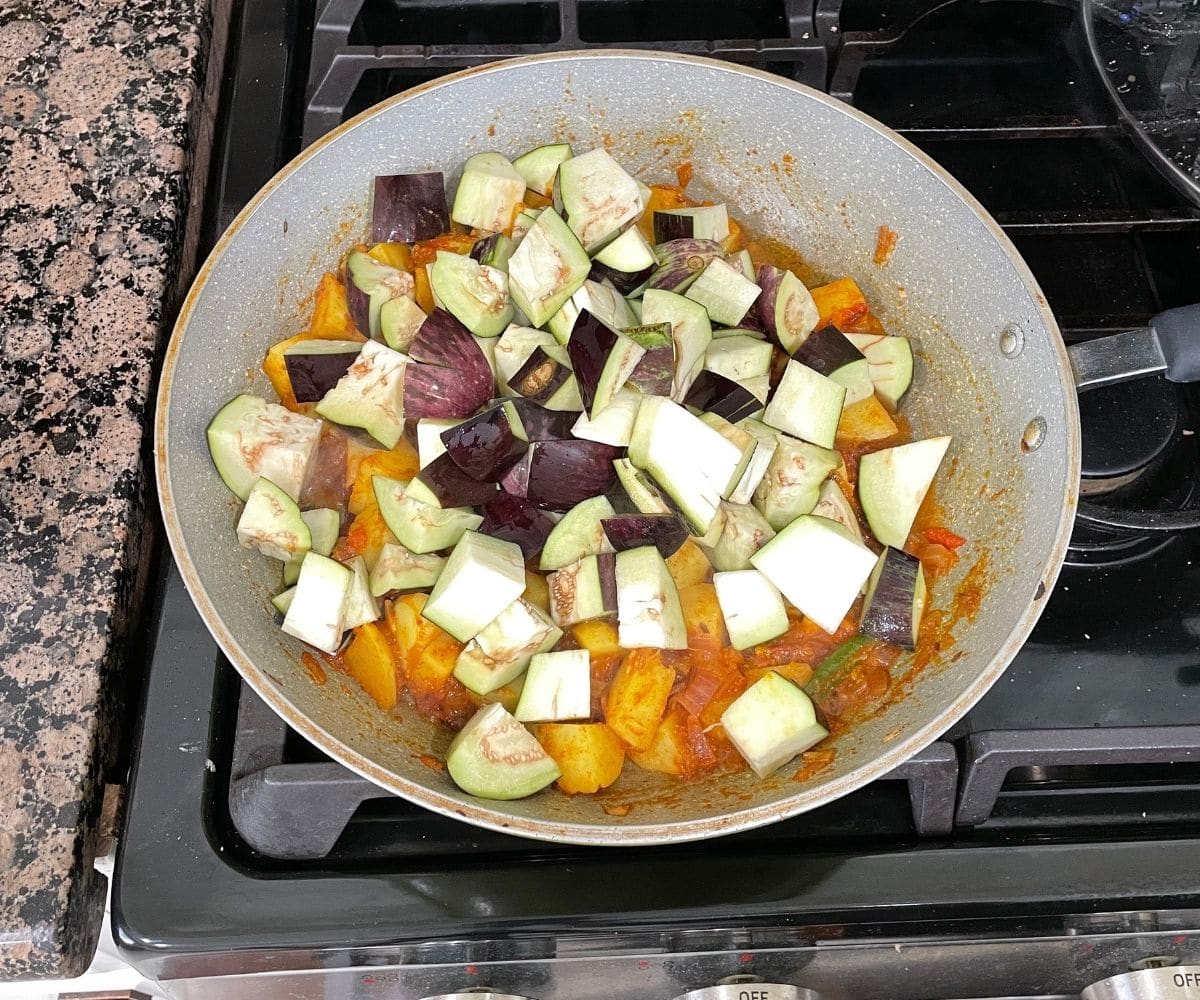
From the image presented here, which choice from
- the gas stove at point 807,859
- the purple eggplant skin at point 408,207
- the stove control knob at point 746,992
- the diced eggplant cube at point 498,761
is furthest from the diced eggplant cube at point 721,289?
the stove control knob at point 746,992

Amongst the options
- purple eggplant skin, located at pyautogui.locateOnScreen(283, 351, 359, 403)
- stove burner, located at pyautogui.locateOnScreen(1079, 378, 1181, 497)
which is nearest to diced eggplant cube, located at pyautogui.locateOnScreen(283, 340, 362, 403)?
purple eggplant skin, located at pyautogui.locateOnScreen(283, 351, 359, 403)

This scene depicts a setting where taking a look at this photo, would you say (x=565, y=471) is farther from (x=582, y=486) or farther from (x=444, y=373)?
(x=444, y=373)

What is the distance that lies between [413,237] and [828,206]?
1.68ft

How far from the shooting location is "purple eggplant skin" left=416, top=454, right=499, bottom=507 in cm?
105

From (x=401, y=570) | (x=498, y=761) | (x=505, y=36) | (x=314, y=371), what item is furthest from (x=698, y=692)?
(x=505, y=36)

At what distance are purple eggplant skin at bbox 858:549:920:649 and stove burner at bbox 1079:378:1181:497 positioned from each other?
268mm

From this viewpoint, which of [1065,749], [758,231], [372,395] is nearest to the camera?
[1065,749]

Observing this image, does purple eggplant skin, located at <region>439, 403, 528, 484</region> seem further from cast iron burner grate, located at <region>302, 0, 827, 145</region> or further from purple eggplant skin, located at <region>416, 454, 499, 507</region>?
cast iron burner grate, located at <region>302, 0, 827, 145</region>

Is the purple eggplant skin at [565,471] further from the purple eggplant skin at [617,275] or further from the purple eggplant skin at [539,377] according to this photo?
the purple eggplant skin at [617,275]

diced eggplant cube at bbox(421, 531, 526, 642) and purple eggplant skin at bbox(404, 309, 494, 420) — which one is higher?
purple eggplant skin at bbox(404, 309, 494, 420)

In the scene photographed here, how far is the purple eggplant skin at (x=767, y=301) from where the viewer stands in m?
1.22

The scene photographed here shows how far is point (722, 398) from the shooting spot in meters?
1.14

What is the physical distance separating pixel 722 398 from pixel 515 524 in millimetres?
268

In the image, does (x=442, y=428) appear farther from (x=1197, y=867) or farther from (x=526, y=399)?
(x=1197, y=867)
